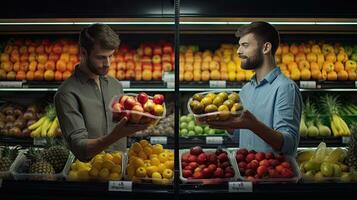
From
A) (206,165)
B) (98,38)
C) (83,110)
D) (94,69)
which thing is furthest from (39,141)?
(206,165)

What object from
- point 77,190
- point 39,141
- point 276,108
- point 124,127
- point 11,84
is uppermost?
point 11,84

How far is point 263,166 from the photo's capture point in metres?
2.63

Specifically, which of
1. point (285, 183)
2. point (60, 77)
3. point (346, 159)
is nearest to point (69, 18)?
point (60, 77)

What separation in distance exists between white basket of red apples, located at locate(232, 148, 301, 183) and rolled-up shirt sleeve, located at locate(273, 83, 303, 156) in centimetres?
10

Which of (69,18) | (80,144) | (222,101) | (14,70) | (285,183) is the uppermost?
(69,18)

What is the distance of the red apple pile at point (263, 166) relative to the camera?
261cm

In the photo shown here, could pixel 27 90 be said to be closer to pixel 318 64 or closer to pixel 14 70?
pixel 14 70

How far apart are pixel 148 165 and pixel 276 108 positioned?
39.5 inches

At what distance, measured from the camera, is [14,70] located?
13.2ft

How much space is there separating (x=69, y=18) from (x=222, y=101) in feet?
4.66

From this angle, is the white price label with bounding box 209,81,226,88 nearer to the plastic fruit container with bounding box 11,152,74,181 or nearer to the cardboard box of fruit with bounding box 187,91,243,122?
the cardboard box of fruit with bounding box 187,91,243,122

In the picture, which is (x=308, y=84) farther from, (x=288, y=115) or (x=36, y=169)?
(x=36, y=169)

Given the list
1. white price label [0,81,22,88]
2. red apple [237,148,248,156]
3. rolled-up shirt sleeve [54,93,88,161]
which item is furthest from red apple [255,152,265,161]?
white price label [0,81,22,88]

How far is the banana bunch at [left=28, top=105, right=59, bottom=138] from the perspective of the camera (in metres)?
3.79
